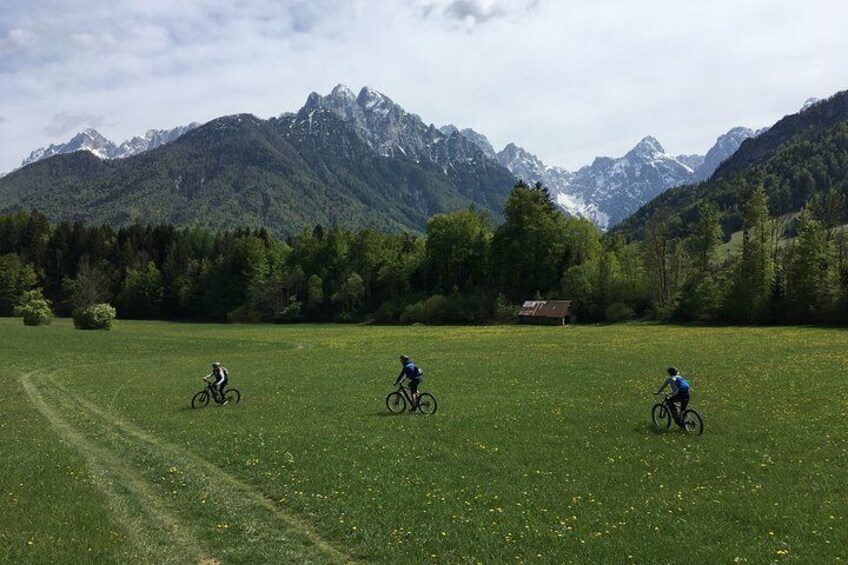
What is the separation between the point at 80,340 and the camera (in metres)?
69.1

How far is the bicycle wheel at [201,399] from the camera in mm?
31094

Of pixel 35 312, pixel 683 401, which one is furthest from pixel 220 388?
pixel 35 312

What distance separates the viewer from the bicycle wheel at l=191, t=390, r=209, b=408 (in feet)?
102

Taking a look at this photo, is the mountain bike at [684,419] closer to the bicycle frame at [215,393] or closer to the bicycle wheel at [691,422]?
the bicycle wheel at [691,422]

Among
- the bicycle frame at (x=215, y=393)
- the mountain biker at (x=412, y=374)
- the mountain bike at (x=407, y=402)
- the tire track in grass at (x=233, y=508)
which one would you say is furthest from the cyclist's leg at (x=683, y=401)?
the bicycle frame at (x=215, y=393)

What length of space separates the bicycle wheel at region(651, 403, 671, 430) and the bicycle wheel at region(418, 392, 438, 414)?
9646 mm

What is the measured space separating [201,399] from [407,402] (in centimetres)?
1189

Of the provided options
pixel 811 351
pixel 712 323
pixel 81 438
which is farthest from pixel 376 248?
pixel 81 438

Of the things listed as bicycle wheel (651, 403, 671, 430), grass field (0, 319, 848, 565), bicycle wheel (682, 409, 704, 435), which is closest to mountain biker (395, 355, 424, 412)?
grass field (0, 319, 848, 565)

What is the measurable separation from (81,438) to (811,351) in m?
50.6

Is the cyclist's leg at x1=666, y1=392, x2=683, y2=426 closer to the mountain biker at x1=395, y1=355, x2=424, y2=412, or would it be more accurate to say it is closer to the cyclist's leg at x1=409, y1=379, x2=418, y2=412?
the mountain biker at x1=395, y1=355, x2=424, y2=412

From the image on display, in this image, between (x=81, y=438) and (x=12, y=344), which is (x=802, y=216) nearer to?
(x=81, y=438)

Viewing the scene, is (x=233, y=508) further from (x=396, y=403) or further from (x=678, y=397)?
(x=678, y=397)

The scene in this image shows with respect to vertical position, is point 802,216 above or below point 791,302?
above
